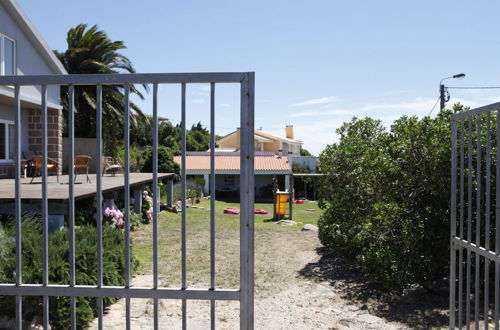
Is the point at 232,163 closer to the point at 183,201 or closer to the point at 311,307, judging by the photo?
the point at 311,307

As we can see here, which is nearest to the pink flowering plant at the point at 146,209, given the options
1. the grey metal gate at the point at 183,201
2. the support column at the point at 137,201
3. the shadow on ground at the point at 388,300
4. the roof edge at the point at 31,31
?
the support column at the point at 137,201

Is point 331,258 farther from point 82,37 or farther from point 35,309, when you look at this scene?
point 82,37

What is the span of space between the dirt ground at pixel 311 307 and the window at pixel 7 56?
8071 millimetres

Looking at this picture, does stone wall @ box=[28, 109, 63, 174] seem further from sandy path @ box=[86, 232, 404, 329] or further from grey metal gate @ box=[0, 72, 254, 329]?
grey metal gate @ box=[0, 72, 254, 329]

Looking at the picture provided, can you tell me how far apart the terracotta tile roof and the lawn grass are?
16.2 meters

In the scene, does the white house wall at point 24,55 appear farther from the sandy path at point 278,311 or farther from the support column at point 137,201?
the sandy path at point 278,311

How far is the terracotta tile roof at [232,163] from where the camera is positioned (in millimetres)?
32219

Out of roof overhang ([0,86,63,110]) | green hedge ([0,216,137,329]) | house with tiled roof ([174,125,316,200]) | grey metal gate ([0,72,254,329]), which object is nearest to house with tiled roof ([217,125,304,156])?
house with tiled roof ([174,125,316,200])

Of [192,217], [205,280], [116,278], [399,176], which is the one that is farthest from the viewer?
[192,217]

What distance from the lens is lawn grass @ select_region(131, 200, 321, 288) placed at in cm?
757

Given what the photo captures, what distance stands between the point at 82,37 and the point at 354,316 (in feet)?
63.1

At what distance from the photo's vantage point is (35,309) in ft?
15.3

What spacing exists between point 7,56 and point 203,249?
7800 mm

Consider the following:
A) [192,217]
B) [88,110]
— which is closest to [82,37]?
[88,110]
